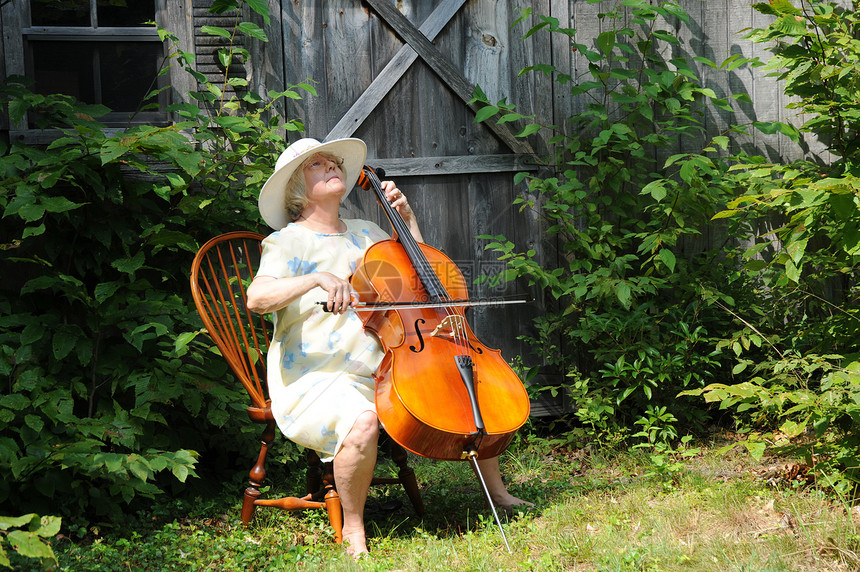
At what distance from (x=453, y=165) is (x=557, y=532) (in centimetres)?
191

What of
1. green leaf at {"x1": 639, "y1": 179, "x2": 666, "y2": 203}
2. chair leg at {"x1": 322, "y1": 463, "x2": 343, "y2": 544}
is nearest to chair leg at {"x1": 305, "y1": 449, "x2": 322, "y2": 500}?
chair leg at {"x1": 322, "y1": 463, "x2": 343, "y2": 544}

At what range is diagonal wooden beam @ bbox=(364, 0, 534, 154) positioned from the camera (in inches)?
141

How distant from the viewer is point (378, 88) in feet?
11.8

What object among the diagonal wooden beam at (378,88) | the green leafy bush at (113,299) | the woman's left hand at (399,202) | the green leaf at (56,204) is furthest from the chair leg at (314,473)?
the diagonal wooden beam at (378,88)

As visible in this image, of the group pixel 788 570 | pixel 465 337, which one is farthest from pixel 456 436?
pixel 788 570

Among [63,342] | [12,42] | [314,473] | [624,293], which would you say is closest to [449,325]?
[314,473]

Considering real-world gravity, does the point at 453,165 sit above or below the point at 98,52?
below

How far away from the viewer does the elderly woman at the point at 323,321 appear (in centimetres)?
242

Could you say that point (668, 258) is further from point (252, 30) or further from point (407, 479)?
point (252, 30)

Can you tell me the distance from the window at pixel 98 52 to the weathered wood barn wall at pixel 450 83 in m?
0.14

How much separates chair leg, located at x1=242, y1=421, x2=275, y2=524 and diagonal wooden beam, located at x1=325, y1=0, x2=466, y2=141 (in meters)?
1.48

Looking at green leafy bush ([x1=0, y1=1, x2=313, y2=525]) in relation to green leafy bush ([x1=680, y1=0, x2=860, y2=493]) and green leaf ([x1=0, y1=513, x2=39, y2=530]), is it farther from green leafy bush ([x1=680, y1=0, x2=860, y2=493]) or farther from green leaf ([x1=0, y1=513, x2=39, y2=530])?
green leafy bush ([x1=680, y1=0, x2=860, y2=493])

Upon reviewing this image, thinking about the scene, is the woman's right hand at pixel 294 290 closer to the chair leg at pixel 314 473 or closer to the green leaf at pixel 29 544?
the chair leg at pixel 314 473

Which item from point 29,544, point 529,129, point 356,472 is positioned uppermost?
point 529,129
